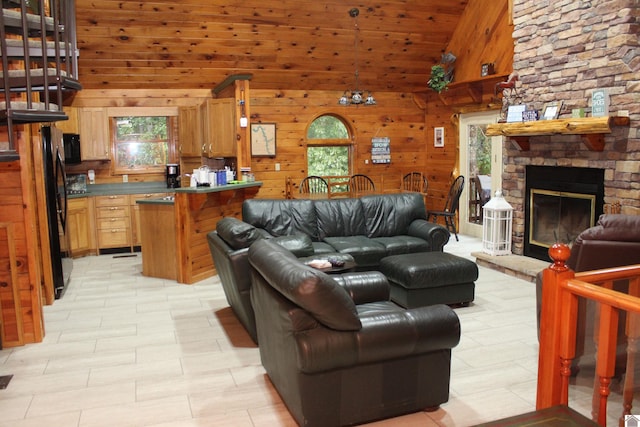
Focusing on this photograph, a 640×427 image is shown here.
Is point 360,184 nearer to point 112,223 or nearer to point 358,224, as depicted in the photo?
point 358,224

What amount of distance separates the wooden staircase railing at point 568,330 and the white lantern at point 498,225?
13.3 feet

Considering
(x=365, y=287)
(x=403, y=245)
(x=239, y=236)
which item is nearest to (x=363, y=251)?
(x=403, y=245)

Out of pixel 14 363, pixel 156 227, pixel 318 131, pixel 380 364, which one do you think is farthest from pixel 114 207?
pixel 380 364

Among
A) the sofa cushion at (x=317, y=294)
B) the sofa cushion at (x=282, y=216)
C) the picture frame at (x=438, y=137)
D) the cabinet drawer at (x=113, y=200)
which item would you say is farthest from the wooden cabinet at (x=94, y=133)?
the sofa cushion at (x=317, y=294)

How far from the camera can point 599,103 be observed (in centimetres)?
541

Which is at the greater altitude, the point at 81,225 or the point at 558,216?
the point at 558,216

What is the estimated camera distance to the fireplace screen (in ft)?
19.5

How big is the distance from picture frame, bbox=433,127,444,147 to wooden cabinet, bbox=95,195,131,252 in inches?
201

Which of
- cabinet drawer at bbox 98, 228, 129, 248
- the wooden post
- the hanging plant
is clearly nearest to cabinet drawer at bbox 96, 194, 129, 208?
cabinet drawer at bbox 98, 228, 129, 248

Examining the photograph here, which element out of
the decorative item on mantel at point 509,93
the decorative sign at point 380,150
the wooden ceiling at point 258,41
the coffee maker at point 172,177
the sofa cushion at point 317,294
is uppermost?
the wooden ceiling at point 258,41

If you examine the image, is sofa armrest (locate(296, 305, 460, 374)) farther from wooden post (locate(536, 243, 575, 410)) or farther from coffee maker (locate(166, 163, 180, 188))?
coffee maker (locate(166, 163, 180, 188))

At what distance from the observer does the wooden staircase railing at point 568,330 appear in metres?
2.21

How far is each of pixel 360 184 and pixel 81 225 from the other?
14.4 ft

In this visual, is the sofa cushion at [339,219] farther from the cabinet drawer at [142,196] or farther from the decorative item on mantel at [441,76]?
the decorative item on mantel at [441,76]
